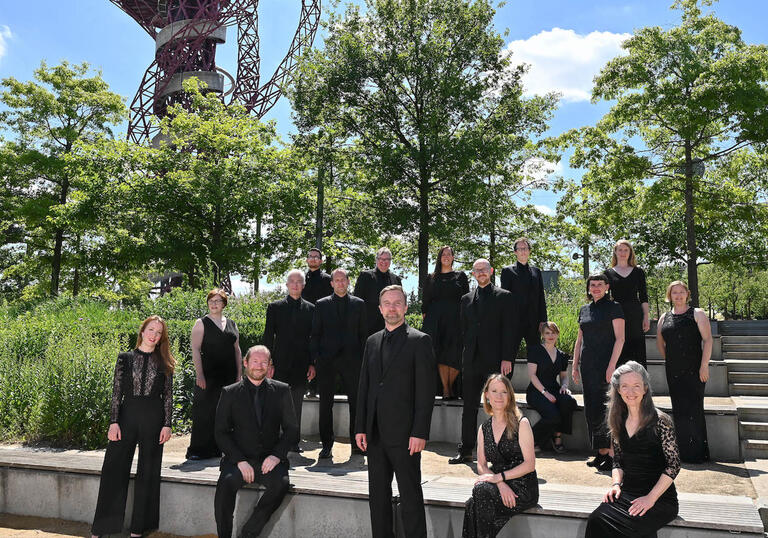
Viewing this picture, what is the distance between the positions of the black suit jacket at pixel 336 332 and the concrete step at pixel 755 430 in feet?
14.8

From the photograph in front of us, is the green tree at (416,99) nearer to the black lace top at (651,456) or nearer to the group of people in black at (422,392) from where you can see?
the group of people in black at (422,392)

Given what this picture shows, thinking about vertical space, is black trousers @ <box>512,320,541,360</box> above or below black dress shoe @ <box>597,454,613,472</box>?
above

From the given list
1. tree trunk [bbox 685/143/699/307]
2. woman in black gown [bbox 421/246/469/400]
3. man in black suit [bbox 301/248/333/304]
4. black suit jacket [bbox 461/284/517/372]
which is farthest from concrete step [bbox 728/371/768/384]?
tree trunk [bbox 685/143/699/307]

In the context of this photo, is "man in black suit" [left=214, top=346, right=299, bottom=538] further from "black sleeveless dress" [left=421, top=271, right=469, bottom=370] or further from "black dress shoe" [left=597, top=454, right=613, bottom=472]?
"black dress shoe" [left=597, top=454, right=613, bottom=472]

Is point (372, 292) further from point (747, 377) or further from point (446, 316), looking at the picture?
point (747, 377)

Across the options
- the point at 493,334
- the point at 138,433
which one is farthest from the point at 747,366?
the point at 138,433

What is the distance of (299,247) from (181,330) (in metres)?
13.1

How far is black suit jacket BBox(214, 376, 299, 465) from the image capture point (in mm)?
5555

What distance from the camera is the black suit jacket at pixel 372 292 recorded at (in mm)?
8070

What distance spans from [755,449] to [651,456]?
368 cm

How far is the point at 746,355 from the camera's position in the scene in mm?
11664

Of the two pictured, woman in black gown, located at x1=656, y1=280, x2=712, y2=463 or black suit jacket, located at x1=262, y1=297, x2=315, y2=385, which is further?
black suit jacket, located at x1=262, y1=297, x2=315, y2=385

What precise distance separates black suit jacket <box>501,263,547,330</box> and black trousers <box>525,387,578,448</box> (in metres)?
0.85

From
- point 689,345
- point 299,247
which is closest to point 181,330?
point 689,345
